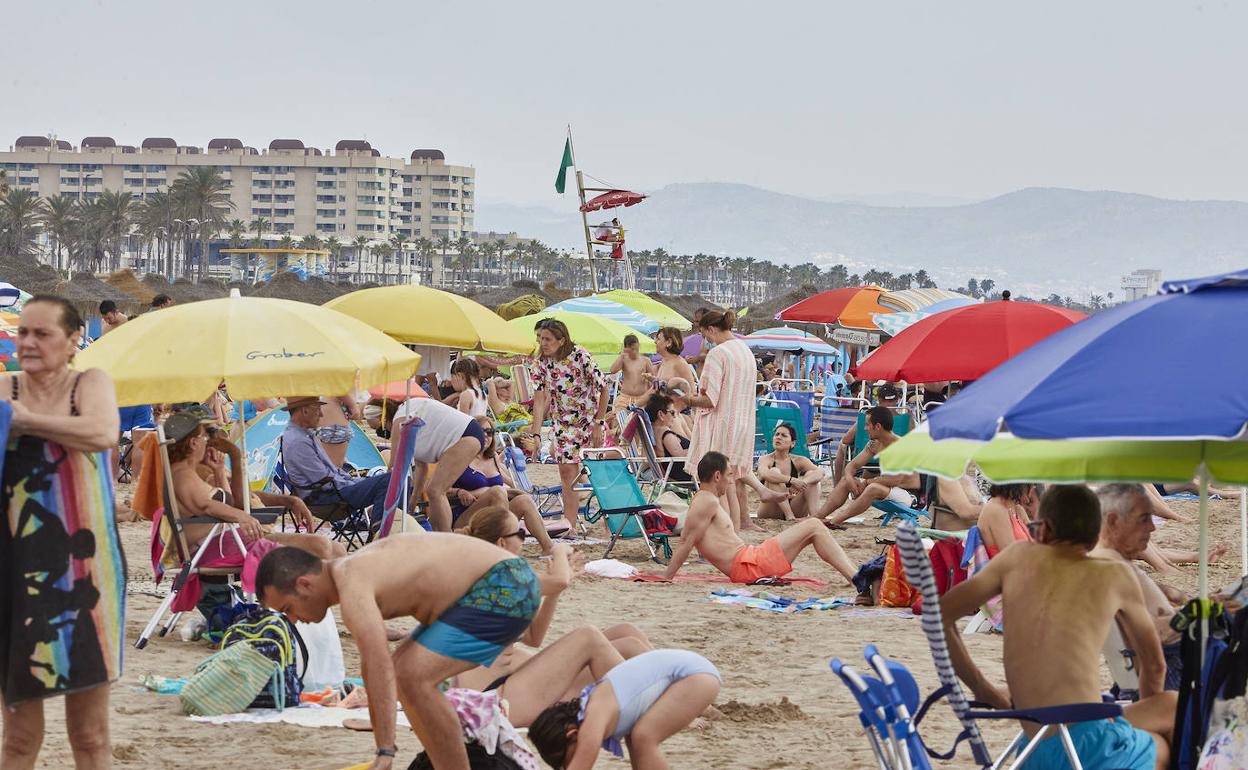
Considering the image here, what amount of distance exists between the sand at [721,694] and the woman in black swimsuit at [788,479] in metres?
2.50

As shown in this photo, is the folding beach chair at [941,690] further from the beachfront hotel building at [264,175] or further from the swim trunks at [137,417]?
the beachfront hotel building at [264,175]

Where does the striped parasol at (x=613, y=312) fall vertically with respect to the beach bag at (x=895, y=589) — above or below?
above

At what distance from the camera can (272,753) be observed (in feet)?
17.2

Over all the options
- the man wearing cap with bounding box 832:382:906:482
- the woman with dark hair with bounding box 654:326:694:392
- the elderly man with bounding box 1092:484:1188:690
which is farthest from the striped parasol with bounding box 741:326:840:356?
the elderly man with bounding box 1092:484:1188:690

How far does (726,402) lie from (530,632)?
6.07 m

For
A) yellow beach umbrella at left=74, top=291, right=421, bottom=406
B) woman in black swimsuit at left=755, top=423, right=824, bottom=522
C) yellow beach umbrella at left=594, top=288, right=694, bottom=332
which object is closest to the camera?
yellow beach umbrella at left=74, top=291, right=421, bottom=406

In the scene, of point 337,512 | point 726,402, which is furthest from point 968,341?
point 337,512

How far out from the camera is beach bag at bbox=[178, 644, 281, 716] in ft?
18.8

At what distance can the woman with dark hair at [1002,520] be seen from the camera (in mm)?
7301

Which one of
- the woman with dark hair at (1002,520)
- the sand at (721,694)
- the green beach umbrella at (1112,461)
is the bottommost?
the sand at (721,694)

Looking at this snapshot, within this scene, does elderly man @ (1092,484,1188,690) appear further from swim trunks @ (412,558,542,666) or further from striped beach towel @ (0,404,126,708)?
striped beach towel @ (0,404,126,708)

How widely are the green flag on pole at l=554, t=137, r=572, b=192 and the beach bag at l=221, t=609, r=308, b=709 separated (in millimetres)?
Answer: 25681

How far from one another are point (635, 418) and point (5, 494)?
8.19 m

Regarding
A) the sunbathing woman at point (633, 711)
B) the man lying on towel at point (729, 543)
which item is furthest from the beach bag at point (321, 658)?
the man lying on towel at point (729, 543)
